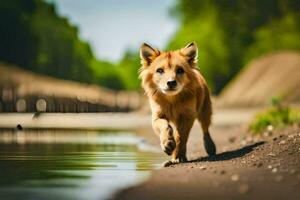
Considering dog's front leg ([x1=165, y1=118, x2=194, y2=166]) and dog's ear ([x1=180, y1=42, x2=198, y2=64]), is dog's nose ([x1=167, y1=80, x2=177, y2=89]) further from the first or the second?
dog's ear ([x1=180, y1=42, x2=198, y2=64])

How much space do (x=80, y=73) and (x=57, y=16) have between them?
8814mm

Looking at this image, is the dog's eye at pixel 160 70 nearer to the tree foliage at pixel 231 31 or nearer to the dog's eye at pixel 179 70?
the dog's eye at pixel 179 70

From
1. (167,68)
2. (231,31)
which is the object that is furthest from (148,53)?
(231,31)

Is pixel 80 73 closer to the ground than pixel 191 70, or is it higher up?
higher up

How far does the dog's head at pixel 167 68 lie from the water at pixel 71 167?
1295mm

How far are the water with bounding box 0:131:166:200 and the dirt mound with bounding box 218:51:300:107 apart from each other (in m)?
28.1

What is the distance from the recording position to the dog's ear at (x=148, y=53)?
41.9ft

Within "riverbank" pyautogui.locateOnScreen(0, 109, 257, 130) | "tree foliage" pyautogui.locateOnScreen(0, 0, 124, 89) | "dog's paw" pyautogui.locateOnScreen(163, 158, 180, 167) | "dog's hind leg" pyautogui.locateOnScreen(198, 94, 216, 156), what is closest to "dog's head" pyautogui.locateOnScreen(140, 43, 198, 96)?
"dog's paw" pyautogui.locateOnScreen(163, 158, 180, 167)

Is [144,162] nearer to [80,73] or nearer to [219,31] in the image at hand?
[219,31]

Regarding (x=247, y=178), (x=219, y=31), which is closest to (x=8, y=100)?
(x=219, y=31)

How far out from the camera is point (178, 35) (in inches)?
2837

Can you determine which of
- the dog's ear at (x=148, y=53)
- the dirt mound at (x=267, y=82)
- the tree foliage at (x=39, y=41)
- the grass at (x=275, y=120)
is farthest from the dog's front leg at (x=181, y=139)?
the tree foliage at (x=39, y=41)

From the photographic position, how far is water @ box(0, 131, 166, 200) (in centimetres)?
888

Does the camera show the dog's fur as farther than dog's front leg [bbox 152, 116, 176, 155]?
Yes
